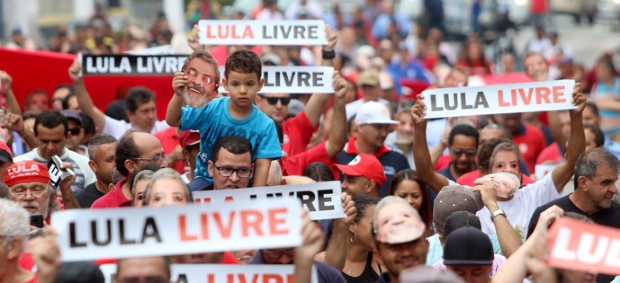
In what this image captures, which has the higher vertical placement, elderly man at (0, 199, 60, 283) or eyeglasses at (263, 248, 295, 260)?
elderly man at (0, 199, 60, 283)

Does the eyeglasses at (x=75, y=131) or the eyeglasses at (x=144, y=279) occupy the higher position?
the eyeglasses at (x=75, y=131)

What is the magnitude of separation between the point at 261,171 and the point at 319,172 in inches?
53.8

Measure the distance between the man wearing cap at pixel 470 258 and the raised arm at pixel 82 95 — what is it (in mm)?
5064

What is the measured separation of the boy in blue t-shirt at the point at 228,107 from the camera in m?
7.06

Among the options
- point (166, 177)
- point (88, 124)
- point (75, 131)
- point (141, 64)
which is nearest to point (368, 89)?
point (141, 64)

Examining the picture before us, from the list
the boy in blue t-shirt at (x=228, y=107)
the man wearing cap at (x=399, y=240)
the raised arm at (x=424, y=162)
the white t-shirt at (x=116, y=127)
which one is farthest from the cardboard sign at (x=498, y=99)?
the white t-shirt at (x=116, y=127)

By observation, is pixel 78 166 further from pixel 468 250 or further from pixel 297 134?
pixel 468 250

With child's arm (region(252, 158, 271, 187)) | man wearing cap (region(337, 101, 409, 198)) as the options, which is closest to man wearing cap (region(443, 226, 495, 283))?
child's arm (region(252, 158, 271, 187))

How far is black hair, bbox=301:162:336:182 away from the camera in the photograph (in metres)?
8.45

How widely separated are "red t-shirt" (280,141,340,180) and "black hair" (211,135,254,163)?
2.30 m

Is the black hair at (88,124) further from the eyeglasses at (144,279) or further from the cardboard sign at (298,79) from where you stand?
the eyeglasses at (144,279)

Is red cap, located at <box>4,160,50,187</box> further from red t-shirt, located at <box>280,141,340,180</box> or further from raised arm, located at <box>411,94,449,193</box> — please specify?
raised arm, located at <box>411,94,449,193</box>

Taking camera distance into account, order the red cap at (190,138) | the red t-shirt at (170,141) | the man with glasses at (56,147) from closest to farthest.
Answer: the red cap at (190,138) < the man with glasses at (56,147) < the red t-shirt at (170,141)

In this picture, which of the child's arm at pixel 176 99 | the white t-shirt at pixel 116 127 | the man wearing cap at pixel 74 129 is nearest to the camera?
the child's arm at pixel 176 99
